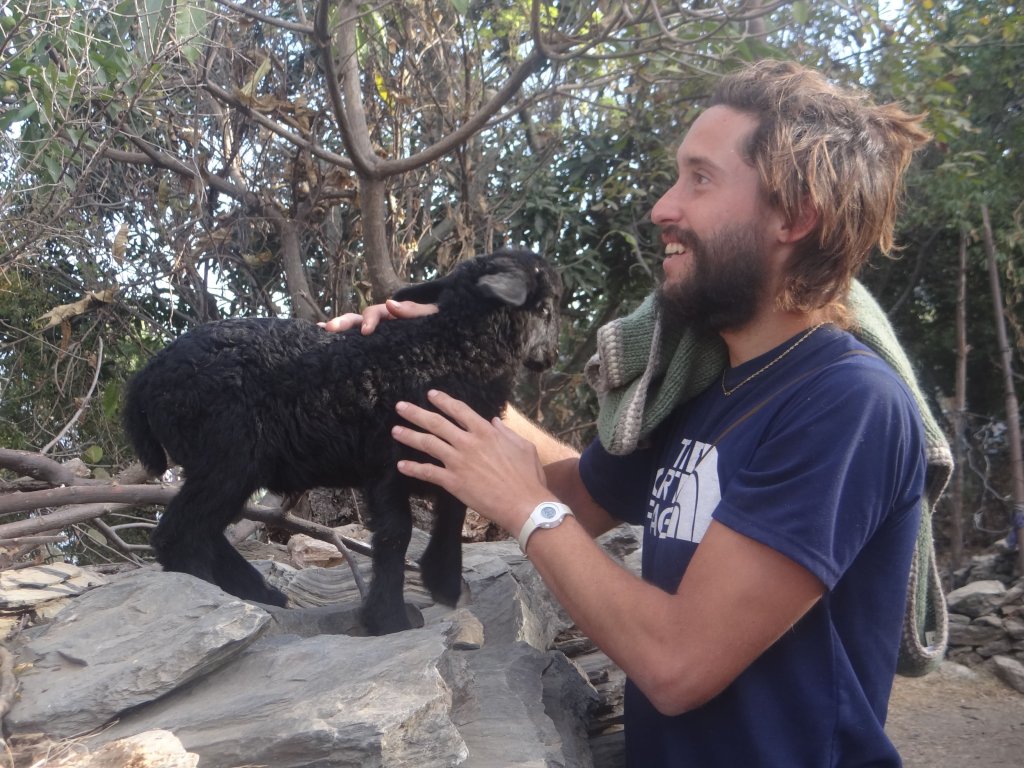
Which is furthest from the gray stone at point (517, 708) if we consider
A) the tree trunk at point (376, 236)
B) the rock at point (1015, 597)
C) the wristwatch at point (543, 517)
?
the rock at point (1015, 597)

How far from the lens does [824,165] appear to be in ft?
7.07

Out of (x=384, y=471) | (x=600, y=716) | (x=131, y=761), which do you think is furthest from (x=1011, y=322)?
(x=131, y=761)

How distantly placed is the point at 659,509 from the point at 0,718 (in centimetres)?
161

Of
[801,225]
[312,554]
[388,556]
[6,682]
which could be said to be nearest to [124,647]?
[6,682]

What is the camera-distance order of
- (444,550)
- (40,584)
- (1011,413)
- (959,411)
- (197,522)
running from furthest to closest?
1. (959,411)
2. (1011,413)
3. (444,550)
4. (197,522)
5. (40,584)

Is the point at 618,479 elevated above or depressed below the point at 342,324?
below

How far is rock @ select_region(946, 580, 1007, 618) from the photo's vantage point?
6.87m

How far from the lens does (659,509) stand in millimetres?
2400

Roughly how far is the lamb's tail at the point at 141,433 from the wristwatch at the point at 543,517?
150cm

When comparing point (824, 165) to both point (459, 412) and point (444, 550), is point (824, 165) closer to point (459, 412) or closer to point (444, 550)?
point (459, 412)

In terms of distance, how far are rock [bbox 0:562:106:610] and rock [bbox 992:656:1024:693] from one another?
20.4ft

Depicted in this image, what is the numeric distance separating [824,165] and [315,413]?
1738mm

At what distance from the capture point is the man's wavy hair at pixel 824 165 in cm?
216

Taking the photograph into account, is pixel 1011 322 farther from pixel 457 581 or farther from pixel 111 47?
pixel 111 47
